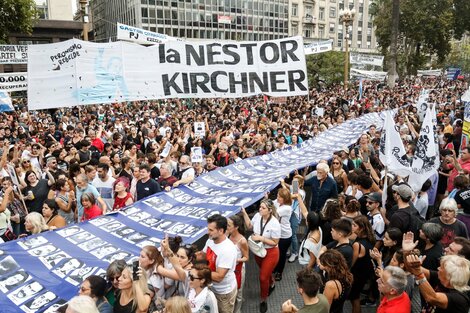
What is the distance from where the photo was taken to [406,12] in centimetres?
4556

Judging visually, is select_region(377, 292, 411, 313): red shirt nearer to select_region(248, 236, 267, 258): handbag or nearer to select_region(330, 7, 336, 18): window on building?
select_region(248, 236, 267, 258): handbag

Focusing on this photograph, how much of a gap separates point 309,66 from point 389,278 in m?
35.6

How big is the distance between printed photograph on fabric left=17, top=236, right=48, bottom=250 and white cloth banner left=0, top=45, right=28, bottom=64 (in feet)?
50.9

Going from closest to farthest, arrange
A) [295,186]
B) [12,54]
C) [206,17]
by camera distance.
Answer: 1. [295,186]
2. [12,54]
3. [206,17]

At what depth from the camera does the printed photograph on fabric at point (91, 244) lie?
4391mm

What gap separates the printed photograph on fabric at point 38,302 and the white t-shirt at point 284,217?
124 inches

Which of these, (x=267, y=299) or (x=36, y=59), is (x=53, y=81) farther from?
(x=267, y=299)

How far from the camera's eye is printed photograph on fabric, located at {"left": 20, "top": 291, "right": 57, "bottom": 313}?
338cm

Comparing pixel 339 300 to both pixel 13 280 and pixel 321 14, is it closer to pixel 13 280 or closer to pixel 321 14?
pixel 13 280

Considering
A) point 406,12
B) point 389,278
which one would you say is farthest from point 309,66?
point 389,278

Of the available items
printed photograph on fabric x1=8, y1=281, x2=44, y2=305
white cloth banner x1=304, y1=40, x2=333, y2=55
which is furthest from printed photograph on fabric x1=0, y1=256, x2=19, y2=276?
white cloth banner x1=304, y1=40, x2=333, y2=55

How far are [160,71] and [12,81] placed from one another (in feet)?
28.7

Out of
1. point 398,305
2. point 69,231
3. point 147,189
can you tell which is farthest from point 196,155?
point 398,305

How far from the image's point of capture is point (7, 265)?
3.88 metres
